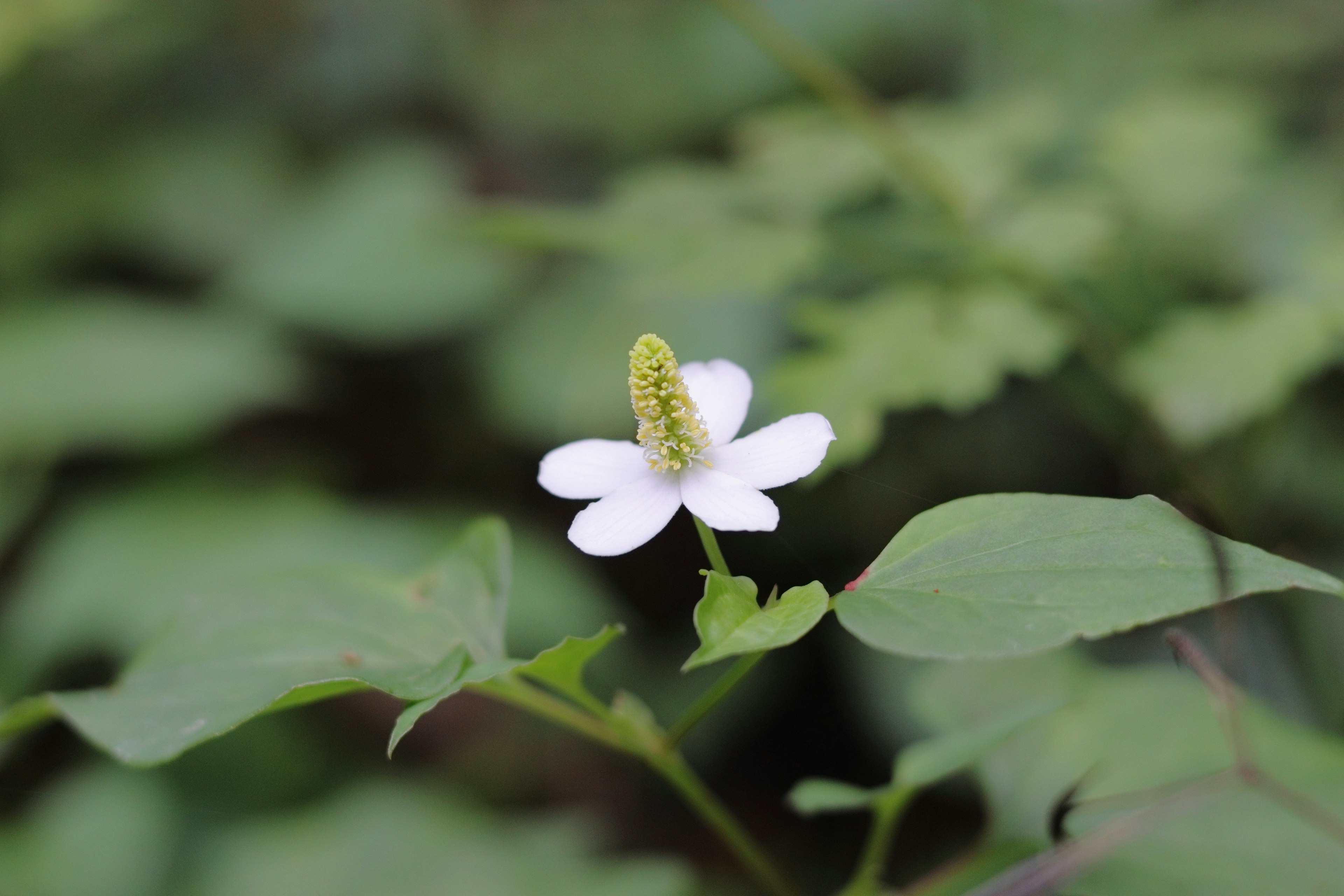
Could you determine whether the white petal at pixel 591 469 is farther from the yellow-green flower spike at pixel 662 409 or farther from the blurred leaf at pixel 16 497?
the blurred leaf at pixel 16 497

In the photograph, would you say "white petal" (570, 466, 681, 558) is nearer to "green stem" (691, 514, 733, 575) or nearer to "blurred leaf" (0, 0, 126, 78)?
"green stem" (691, 514, 733, 575)

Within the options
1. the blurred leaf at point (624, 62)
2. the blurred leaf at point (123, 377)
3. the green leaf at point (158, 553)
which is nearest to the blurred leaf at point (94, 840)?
the green leaf at point (158, 553)

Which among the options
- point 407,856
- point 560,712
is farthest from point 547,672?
point 407,856

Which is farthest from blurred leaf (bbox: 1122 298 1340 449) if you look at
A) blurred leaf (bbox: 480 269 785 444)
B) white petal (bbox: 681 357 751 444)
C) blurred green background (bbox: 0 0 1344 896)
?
white petal (bbox: 681 357 751 444)

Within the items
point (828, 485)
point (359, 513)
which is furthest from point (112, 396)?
point (828, 485)

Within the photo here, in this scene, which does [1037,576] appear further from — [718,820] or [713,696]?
[718,820]
